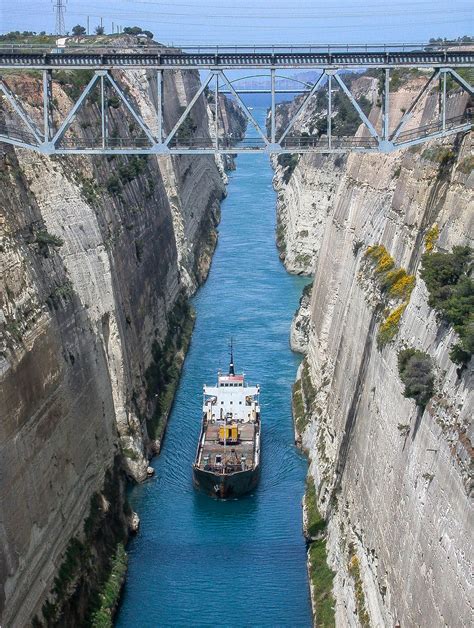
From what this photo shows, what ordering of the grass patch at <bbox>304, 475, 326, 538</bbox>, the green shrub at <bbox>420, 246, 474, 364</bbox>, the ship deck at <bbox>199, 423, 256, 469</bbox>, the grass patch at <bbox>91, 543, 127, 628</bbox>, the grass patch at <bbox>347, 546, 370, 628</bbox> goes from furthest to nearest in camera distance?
the ship deck at <bbox>199, 423, 256, 469</bbox> < the grass patch at <bbox>304, 475, 326, 538</bbox> < the grass patch at <bbox>91, 543, 127, 628</bbox> < the grass patch at <bbox>347, 546, 370, 628</bbox> < the green shrub at <bbox>420, 246, 474, 364</bbox>

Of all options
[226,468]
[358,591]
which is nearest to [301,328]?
[226,468]

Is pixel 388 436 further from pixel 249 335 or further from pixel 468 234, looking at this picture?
pixel 249 335

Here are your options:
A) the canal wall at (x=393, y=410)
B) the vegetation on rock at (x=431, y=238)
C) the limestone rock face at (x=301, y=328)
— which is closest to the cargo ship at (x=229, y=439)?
the canal wall at (x=393, y=410)

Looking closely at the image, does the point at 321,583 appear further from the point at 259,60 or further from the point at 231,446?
the point at 259,60

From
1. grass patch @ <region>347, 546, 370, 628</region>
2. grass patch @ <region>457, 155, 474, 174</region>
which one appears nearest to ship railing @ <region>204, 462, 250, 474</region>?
grass patch @ <region>347, 546, 370, 628</region>

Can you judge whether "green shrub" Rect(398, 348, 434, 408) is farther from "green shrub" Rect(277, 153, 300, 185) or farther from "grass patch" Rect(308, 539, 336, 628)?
"green shrub" Rect(277, 153, 300, 185)

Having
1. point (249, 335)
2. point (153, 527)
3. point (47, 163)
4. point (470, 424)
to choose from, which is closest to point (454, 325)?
point (470, 424)

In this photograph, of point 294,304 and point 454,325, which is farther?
point 294,304
